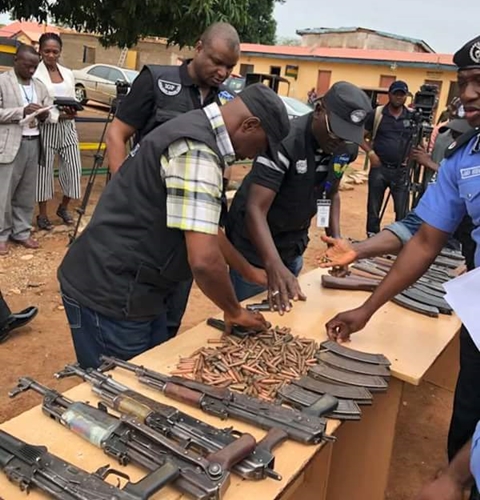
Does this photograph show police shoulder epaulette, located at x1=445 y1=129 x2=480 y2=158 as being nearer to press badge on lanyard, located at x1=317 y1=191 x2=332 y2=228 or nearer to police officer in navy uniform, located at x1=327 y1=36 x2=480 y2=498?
police officer in navy uniform, located at x1=327 y1=36 x2=480 y2=498

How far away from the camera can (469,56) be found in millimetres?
1920

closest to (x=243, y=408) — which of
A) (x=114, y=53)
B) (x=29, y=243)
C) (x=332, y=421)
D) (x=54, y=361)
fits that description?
(x=332, y=421)

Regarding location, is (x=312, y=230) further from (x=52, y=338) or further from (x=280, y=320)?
(x=280, y=320)

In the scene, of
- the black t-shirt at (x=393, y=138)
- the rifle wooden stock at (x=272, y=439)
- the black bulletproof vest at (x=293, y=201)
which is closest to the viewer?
the rifle wooden stock at (x=272, y=439)

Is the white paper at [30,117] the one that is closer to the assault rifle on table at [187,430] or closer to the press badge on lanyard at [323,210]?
the press badge on lanyard at [323,210]

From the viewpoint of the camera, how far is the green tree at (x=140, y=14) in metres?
6.89

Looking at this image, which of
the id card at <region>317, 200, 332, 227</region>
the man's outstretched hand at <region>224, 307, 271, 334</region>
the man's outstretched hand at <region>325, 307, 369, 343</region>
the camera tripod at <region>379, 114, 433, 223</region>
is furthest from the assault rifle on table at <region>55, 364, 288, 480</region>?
the camera tripod at <region>379, 114, 433, 223</region>

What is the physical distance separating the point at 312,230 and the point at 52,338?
4488 millimetres

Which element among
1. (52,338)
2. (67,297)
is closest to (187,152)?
(67,297)

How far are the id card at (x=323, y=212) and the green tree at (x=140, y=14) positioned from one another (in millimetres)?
4685

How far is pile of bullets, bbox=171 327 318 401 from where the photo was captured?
6.12ft

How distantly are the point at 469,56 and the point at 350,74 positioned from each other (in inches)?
848

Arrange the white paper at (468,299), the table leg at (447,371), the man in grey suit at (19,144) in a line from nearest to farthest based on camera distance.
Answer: the white paper at (468,299) < the table leg at (447,371) < the man in grey suit at (19,144)

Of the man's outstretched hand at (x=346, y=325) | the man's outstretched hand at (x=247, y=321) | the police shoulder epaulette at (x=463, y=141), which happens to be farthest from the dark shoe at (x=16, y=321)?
the police shoulder epaulette at (x=463, y=141)
